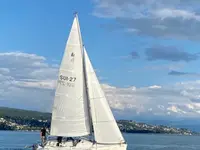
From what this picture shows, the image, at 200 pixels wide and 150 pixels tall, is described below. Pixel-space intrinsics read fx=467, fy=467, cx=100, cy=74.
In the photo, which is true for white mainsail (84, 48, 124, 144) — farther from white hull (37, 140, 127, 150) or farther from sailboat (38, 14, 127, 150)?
white hull (37, 140, 127, 150)

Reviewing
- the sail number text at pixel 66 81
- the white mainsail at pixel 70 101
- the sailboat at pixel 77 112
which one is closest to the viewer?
the sailboat at pixel 77 112

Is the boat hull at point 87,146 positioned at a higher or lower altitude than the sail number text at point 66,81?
lower

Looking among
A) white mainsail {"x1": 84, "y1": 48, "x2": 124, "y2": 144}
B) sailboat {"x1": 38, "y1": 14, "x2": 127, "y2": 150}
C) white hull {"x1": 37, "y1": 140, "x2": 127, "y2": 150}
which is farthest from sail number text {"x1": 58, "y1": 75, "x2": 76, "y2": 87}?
white hull {"x1": 37, "y1": 140, "x2": 127, "y2": 150}

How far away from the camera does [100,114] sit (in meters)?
53.3

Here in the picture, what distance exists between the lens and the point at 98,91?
53.8m

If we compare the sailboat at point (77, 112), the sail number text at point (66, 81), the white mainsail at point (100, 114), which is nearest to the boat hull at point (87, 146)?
the sailboat at point (77, 112)

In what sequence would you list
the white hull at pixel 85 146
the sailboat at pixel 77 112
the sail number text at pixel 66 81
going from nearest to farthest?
the white hull at pixel 85 146, the sailboat at pixel 77 112, the sail number text at pixel 66 81

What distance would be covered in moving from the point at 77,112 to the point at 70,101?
149 cm

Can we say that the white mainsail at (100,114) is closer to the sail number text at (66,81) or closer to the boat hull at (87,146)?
the boat hull at (87,146)

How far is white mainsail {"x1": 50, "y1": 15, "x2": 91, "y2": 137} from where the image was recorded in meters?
52.9

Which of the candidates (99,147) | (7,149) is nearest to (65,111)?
(99,147)

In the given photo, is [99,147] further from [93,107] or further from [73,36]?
[73,36]

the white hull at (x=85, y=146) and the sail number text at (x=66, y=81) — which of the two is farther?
the sail number text at (x=66, y=81)

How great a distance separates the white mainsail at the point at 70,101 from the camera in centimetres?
5291
